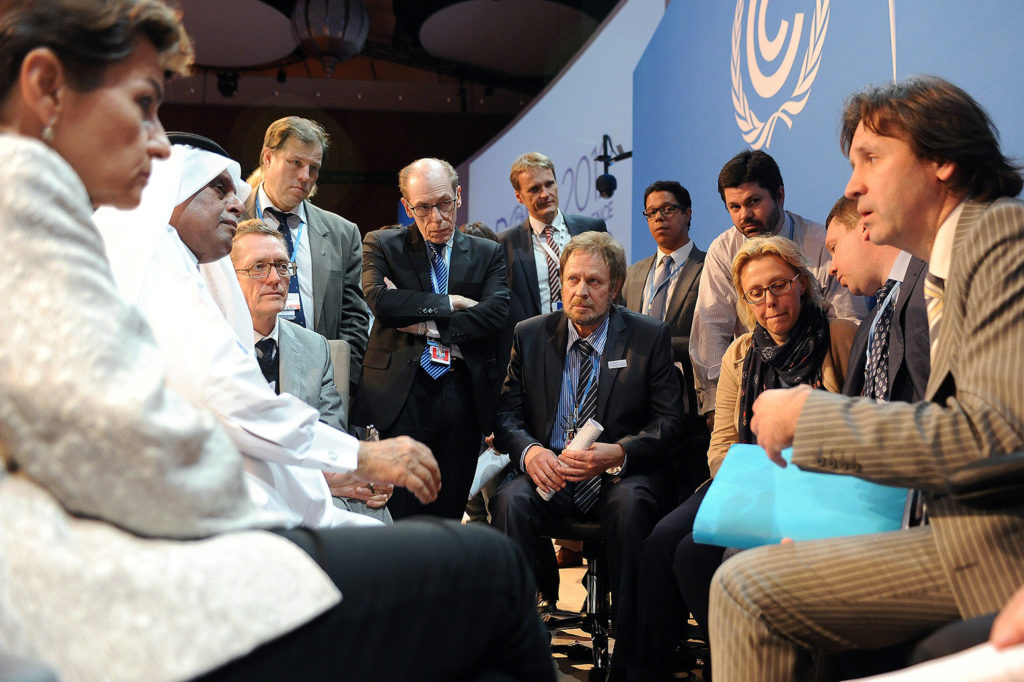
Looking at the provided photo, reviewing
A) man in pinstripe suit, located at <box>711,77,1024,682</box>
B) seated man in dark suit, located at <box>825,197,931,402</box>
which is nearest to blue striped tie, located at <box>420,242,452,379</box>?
seated man in dark suit, located at <box>825,197,931,402</box>

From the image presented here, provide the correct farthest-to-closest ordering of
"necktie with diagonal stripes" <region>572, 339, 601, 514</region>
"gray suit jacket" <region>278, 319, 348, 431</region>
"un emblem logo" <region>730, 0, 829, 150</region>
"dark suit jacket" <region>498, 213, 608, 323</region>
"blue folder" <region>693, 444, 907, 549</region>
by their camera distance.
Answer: "dark suit jacket" <region>498, 213, 608, 323</region>
"un emblem logo" <region>730, 0, 829, 150</region>
"necktie with diagonal stripes" <region>572, 339, 601, 514</region>
"gray suit jacket" <region>278, 319, 348, 431</region>
"blue folder" <region>693, 444, 907, 549</region>

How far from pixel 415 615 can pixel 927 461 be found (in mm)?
855

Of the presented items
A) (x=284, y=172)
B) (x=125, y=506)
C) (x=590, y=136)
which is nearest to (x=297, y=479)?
(x=125, y=506)

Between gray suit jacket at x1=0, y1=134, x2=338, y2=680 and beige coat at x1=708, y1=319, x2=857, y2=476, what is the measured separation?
2.23 metres

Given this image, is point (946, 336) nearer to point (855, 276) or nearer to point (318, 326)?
point (855, 276)

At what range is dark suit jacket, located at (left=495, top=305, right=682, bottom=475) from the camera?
137 inches

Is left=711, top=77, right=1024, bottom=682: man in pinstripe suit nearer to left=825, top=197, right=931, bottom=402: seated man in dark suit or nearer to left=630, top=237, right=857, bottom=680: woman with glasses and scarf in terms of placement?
left=825, top=197, right=931, bottom=402: seated man in dark suit

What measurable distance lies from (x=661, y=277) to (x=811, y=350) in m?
1.62

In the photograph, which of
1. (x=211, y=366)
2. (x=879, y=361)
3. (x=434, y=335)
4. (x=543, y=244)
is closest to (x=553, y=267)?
(x=543, y=244)

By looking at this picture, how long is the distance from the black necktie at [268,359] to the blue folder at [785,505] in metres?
1.63

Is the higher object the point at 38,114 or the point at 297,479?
the point at 38,114

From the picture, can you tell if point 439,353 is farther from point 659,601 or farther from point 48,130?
point 48,130

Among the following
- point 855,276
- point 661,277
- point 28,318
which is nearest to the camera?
point 28,318

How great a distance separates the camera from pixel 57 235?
100 centimetres
